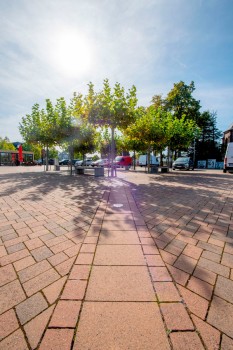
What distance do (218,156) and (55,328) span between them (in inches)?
1889

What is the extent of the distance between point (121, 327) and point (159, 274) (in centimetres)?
74

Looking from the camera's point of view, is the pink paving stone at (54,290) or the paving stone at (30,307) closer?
the paving stone at (30,307)

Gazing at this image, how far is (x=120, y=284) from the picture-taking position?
68.7 inches

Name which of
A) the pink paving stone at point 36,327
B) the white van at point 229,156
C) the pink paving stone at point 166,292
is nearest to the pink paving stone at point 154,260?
the pink paving stone at point 166,292

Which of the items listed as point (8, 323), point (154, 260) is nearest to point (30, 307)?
point (8, 323)

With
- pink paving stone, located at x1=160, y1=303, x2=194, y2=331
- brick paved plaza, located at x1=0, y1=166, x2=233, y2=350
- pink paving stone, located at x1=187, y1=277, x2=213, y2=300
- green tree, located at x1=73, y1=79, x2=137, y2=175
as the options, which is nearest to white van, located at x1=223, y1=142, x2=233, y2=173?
green tree, located at x1=73, y1=79, x2=137, y2=175

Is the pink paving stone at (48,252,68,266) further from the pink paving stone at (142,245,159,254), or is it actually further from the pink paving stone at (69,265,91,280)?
the pink paving stone at (142,245,159,254)

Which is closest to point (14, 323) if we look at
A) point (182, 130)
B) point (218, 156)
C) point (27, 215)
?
point (27, 215)

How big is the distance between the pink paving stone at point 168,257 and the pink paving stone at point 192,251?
23 centimetres

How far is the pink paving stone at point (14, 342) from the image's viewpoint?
118 cm

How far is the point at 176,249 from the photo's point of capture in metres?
2.50

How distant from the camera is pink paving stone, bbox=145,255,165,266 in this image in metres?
2.08

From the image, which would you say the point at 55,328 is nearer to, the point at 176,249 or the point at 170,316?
the point at 170,316

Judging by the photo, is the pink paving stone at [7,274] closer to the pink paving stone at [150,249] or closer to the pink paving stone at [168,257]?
the pink paving stone at [150,249]
